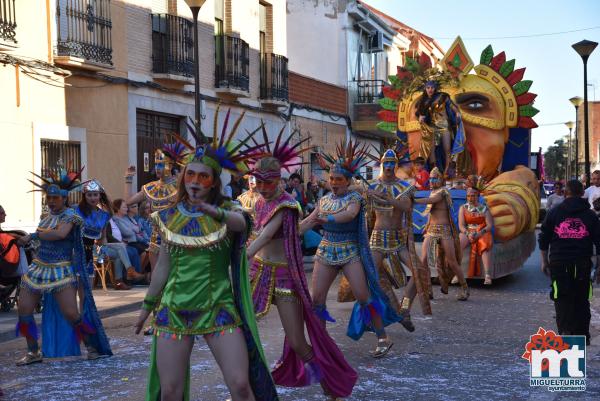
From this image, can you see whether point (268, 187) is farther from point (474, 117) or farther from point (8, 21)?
point (474, 117)

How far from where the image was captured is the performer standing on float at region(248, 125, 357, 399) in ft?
20.6

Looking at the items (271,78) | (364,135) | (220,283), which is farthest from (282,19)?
(220,283)

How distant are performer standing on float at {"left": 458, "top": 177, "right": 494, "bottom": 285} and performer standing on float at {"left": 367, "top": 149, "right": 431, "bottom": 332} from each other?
3904mm

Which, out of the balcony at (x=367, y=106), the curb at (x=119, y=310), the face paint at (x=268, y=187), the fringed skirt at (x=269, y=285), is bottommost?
the curb at (x=119, y=310)

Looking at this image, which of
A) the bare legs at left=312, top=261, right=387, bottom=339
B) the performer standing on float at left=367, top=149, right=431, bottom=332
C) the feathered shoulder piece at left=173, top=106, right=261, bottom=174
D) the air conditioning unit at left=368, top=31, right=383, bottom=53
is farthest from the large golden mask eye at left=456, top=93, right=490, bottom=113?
the air conditioning unit at left=368, top=31, right=383, bottom=53

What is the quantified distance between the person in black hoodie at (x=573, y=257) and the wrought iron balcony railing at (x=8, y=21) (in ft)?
33.8

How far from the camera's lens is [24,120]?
15414 mm

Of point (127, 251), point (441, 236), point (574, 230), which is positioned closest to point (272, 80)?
point (127, 251)

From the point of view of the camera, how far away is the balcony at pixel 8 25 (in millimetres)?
14426

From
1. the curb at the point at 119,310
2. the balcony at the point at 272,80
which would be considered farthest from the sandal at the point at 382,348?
the balcony at the point at 272,80

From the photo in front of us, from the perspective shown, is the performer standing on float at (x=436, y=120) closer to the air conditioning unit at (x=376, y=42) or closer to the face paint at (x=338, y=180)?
the face paint at (x=338, y=180)

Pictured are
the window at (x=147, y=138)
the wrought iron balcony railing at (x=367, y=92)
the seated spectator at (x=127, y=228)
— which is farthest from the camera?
the wrought iron balcony railing at (x=367, y=92)

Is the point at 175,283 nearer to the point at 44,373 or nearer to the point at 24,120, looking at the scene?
the point at 44,373

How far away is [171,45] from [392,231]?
1161 centimetres
